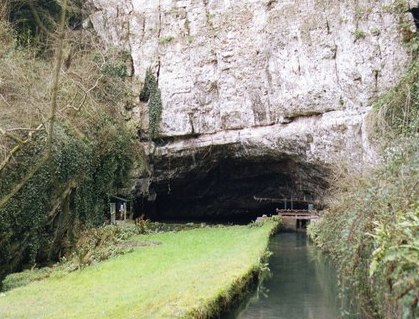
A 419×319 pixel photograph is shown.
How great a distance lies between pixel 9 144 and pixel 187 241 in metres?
6.82

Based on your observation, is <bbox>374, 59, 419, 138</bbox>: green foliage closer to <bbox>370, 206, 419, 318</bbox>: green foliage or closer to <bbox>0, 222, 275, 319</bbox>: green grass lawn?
<bbox>0, 222, 275, 319</bbox>: green grass lawn

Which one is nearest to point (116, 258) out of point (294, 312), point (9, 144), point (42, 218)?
point (42, 218)

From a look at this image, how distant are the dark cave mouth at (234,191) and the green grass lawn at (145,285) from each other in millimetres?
9518

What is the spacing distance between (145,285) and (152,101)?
1461cm

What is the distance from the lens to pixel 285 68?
69.9ft

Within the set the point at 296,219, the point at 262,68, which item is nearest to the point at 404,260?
the point at 262,68

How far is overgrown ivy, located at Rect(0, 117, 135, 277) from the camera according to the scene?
14.5m

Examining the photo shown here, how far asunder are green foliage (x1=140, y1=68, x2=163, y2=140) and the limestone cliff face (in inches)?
11.1

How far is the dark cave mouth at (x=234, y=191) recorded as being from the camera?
80.9 feet

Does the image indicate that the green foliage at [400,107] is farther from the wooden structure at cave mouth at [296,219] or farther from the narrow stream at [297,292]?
the wooden structure at cave mouth at [296,219]

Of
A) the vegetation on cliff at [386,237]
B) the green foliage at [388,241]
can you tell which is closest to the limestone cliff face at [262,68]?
the vegetation on cliff at [386,237]

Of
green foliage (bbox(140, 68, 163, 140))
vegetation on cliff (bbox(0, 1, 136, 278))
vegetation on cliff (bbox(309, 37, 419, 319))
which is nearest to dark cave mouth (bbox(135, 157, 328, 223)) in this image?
green foliage (bbox(140, 68, 163, 140))

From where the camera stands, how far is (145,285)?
9.92 meters

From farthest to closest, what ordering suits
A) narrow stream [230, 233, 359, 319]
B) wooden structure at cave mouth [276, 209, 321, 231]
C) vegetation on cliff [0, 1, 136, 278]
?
1. wooden structure at cave mouth [276, 209, 321, 231]
2. vegetation on cliff [0, 1, 136, 278]
3. narrow stream [230, 233, 359, 319]
